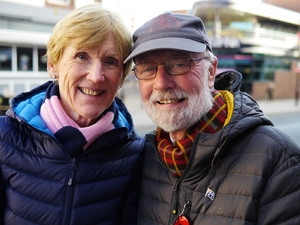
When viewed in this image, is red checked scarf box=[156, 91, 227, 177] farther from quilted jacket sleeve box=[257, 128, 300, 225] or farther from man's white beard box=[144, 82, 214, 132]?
quilted jacket sleeve box=[257, 128, 300, 225]

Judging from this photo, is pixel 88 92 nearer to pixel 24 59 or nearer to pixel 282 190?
pixel 282 190

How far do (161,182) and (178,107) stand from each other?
0.49 meters

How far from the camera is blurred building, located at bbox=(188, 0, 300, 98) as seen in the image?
2572 centimetres

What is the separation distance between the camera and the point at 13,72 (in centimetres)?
1594

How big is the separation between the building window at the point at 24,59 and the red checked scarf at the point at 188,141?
1573 centimetres

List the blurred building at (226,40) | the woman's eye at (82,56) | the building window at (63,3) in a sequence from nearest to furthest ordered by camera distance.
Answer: the woman's eye at (82,56) < the blurred building at (226,40) < the building window at (63,3)

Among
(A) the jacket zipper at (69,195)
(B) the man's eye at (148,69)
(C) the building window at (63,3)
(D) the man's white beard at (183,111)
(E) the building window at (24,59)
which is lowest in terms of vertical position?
(E) the building window at (24,59)

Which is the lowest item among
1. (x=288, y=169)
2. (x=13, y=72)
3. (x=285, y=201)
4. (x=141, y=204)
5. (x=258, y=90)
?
(x=258, y=90)

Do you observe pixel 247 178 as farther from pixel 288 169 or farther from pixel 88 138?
pixel 88 138

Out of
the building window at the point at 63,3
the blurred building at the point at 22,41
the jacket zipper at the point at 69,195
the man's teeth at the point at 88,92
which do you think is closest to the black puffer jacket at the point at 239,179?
the jacket zipper at the point at 69,195

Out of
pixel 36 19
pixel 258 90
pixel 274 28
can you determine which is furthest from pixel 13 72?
pixel 274 28

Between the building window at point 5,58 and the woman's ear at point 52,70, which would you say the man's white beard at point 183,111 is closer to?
the woman's ear at point 52,70

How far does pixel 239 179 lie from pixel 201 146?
267 mm

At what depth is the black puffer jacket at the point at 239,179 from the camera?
1.63m
